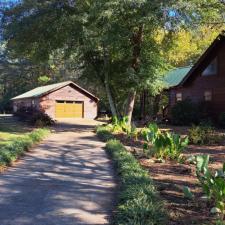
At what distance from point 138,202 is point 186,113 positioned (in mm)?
21704

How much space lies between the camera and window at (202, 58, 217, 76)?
27369mm

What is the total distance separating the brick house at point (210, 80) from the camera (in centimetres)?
2670

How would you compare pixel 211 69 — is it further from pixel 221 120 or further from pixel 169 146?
pixel 169 146

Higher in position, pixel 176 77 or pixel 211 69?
pixel 176 77

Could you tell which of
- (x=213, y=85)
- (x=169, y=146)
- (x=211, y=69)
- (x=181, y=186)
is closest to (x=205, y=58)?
(x=211, y=69)

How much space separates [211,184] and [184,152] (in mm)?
7121

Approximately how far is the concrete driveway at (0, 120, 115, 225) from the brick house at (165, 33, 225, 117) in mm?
15065

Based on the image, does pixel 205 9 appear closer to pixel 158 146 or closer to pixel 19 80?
pixel 158 146

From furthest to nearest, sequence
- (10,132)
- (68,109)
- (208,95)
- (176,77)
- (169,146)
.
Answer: (68,109), (176,77), (208,95), (10,132), (169,146)

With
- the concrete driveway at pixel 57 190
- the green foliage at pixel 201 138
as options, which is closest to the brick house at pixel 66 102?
the green foliage at pixel 201 138

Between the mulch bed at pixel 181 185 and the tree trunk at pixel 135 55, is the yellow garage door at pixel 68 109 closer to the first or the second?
the tree trunk at pixel 135 55

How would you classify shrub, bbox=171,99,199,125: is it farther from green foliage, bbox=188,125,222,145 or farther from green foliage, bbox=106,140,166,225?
green foliage, bbox=106,140,166,225

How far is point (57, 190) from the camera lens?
8.62m

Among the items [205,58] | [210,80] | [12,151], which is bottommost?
[12,151]
